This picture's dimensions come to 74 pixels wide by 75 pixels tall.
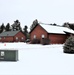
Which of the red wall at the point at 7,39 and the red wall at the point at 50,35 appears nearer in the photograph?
the red wall at the point at 50,35

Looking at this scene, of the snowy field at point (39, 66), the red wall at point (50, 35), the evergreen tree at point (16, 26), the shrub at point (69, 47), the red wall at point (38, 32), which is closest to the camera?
the snowy field at point (39, 66)

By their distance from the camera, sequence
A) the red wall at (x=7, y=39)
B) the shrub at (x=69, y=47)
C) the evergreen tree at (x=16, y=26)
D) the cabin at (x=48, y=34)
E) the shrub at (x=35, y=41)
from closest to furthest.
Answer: the shrub at (x=69, y=47) < the cabin at (x=48, y=34) < the shrub at (x=35, y=41) < the red wall at (x=7, y=39) < the evergreen tree at (x=16, y=26)

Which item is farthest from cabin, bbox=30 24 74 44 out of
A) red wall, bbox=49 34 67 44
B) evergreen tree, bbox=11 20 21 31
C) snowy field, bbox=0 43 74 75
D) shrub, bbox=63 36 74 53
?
evergreen tree, bbox=11 20 21 31

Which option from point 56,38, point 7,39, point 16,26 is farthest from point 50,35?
point 16,26

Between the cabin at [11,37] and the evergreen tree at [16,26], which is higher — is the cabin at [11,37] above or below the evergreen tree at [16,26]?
below

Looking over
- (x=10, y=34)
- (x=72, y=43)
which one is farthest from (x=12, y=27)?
(x=72, y=43)

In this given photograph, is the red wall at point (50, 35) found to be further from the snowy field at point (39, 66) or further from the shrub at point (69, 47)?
the snowy field at point (39, 66)

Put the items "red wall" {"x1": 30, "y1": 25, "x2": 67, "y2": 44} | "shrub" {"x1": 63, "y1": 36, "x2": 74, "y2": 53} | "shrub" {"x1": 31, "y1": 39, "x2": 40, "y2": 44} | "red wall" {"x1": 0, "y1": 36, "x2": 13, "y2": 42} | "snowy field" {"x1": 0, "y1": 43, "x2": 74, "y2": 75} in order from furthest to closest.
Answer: "red wall" {"x1": 0, "y1": 36, "x2": 13, "y2": 42}
"shrub" {"x1": 31, "y1": 39, "x2": 40, "y2": 44}
"red wall" {"x1": 30, "y1": 25, "x2": 67, "y2": 44}
"shrub" {"x1": 63, "y1": 36, "x2": 74, "y2": 53}
"snowy field" {"x1": 0, "y1": 43, "x2": 74, "y2": 75}

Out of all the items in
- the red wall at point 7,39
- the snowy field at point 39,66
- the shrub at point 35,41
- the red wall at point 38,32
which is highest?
the red wall at point 38,32

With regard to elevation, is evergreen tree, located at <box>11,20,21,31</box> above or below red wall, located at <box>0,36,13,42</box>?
above

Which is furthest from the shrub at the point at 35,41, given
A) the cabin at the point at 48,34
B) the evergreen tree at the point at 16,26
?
the evergreen tree at the point at 16,26

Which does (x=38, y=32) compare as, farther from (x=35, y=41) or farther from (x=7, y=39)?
(x=7, y=39)

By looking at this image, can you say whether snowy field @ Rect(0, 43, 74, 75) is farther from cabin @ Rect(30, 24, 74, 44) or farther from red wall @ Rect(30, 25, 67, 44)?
red wall @ Rect(30, 25, 67, 44)

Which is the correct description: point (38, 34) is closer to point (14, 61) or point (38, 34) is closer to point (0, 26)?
point (14, 61)
